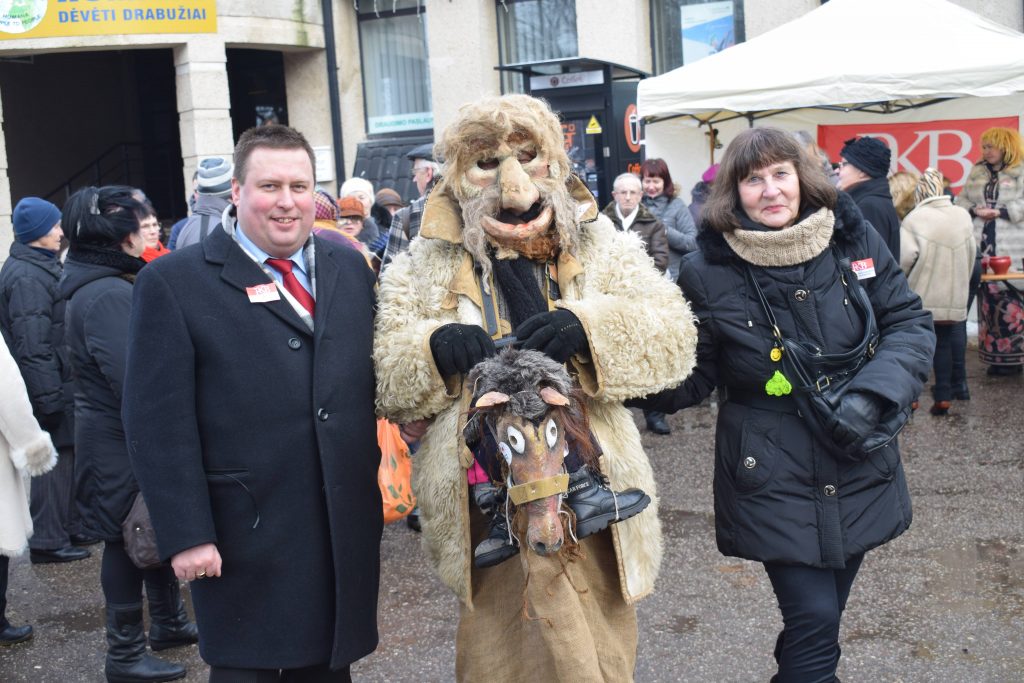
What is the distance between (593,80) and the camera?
10.8m

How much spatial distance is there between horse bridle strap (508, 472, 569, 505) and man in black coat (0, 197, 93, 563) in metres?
4.03

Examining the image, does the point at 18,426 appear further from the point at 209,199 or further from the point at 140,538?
the point at 209,199

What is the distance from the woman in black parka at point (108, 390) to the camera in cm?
432

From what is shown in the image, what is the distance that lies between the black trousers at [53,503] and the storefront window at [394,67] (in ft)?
30.1

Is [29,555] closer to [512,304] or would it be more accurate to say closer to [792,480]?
[512,304]

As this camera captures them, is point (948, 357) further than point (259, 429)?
Yes

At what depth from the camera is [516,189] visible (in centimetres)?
304

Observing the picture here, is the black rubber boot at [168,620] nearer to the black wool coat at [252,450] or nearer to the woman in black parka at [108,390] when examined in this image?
the woman in black parka at [108,390]

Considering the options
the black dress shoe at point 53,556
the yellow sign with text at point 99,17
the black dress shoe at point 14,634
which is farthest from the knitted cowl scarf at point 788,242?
the yellow sign with text at point 99,17

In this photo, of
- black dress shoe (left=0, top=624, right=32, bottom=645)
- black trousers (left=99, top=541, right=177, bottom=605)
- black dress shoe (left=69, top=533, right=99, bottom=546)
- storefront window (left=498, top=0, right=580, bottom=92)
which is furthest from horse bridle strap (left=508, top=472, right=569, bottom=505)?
storefront window (left=498, top=0, right=580, bottom=92)

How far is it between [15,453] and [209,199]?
189 centimetres

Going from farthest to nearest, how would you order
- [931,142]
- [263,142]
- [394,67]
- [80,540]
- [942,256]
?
[394,67] < [931,142] < [942,256] < [80,540] < [263,142]

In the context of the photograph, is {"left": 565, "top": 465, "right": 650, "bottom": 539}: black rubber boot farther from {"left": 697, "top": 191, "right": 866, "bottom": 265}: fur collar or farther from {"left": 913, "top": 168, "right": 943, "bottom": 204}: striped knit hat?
{"left": 913, "top": 168, "right": 943, "bottom": 204}: striped knit hat

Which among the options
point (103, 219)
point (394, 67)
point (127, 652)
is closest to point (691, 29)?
point (394, 67)
